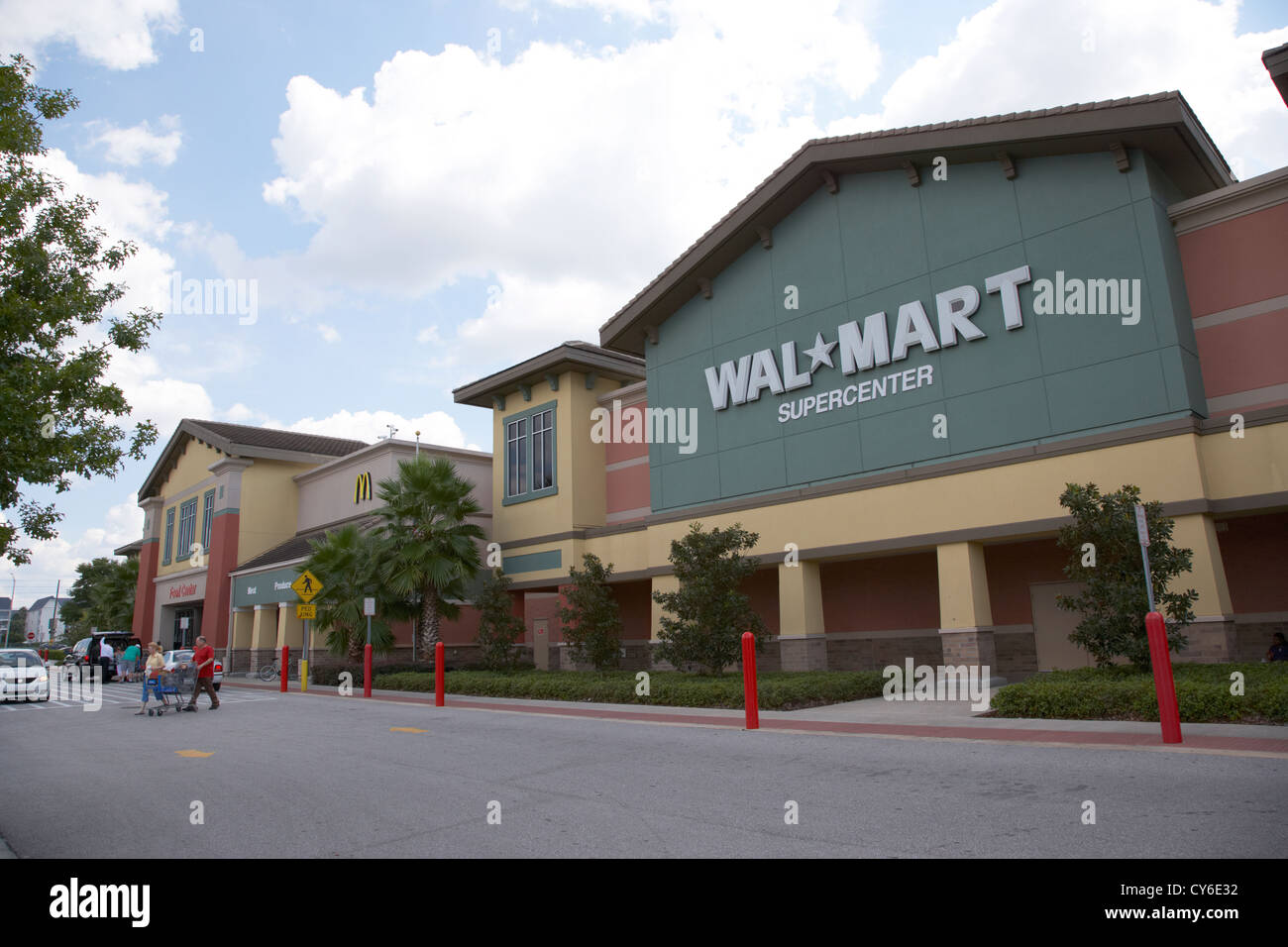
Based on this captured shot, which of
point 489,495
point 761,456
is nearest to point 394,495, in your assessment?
point 489,495

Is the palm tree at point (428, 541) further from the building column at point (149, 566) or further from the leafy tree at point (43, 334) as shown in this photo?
the building column at point (149, 566)

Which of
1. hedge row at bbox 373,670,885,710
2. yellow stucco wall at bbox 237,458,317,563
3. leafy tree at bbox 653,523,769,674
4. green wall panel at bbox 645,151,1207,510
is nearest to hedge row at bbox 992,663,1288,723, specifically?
hedge row at bbox 373,670,885,710

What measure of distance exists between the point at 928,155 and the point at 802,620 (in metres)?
10.8

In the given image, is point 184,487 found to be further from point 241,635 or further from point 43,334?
point 43,334

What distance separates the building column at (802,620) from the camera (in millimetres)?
19828

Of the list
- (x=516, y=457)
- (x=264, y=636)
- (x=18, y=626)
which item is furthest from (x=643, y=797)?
(x=18, y=626)

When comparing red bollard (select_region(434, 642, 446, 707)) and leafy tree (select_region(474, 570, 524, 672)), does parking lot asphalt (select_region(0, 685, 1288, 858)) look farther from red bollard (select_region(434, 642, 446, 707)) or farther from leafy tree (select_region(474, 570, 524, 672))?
leafy tree (select_region(474, 570, 524, 672))

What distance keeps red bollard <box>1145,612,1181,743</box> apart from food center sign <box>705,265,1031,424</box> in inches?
353

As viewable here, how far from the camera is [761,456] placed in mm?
21438

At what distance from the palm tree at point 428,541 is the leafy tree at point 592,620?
516 centimetres

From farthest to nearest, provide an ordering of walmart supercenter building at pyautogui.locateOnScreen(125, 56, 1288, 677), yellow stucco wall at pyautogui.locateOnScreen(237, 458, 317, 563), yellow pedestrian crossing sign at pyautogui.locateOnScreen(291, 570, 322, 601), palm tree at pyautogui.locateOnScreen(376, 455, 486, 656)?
yellow stucco wall at pyautogui.locateOnScreen(237, 458, 317, 563)
palm tree at pyautogui.locateOnScreen(376, 455, 486, 656)
yellow pedestrian crossing sign at pyautogui.locateOnScreen(291, 570, 322, 601)
walmart supercenter building at pyautogui.locateOnScreen(125, 56, 1288, 677)

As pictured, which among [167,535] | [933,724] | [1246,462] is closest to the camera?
[933,724]

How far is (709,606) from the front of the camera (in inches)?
701

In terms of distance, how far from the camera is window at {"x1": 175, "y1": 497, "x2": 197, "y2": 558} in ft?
145
